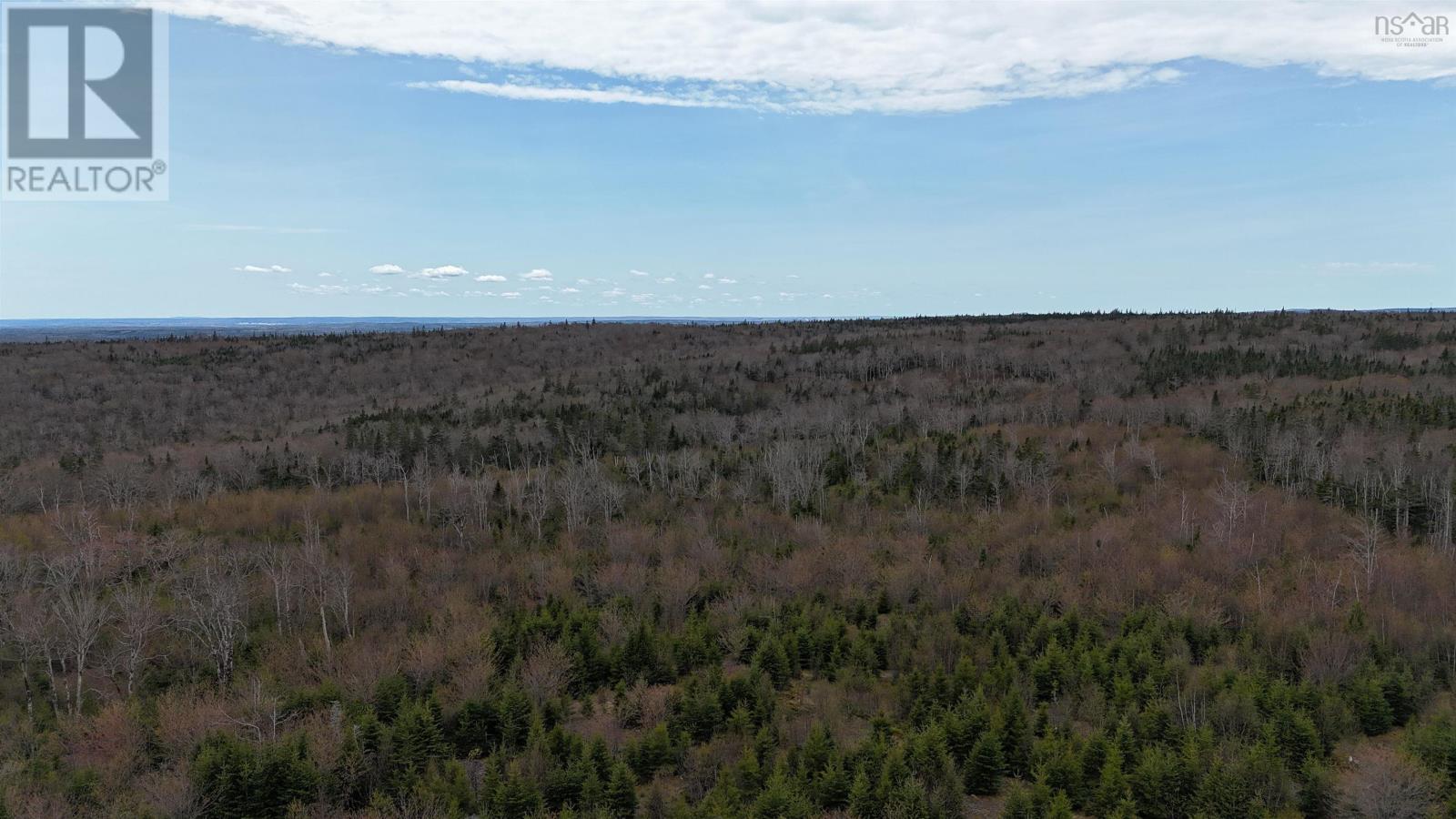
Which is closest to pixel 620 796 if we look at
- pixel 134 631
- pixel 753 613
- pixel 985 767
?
pixel 985 767

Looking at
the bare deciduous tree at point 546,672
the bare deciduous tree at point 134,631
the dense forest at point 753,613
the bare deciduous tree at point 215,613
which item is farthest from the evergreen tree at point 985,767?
the bare deciduous tree at point 134,631

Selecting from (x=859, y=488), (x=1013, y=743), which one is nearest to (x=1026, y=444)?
(x=859, y=488)

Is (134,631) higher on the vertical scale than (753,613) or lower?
higher

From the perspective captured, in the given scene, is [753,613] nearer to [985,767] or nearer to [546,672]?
[546,672]

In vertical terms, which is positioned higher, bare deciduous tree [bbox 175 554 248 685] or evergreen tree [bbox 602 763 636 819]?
bare deciduous tree [bbox 175 554 248 685]

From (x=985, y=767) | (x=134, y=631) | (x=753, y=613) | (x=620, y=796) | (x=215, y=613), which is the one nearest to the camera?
(x=620, y=796)

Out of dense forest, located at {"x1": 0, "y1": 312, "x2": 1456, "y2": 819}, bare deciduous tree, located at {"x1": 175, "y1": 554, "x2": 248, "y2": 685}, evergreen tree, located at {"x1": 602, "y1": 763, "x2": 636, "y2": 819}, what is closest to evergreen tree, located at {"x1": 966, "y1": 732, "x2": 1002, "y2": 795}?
dense forest, located at {"x1": 0, "y1": 312, "x2": 1456, "y2": 819}

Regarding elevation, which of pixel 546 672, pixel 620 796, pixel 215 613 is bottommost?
pixel 620 796

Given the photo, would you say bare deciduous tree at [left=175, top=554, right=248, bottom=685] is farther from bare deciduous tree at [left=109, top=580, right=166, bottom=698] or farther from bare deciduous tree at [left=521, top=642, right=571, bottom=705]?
bare deciduous tree at [left=521, top=642, right=571, bottom=705]

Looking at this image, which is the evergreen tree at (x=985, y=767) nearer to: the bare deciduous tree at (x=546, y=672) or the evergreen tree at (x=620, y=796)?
the evergreen tree at (x=620, y=796)

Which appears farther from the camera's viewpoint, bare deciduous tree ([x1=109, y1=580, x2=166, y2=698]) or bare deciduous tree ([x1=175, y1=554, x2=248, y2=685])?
bare deciduous tree ([x1=175, y1=554, x2=248, y2=685])
